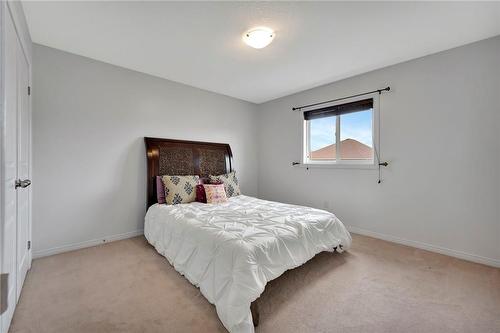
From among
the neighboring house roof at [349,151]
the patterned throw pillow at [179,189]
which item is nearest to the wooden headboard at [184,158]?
the patterned throw pillow at [179,189]

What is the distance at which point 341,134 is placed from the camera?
140 inches

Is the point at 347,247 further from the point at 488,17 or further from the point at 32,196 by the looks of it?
the point at 32,196

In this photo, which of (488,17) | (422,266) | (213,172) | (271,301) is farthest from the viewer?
(213,172)

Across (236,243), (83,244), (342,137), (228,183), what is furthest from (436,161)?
(83,244)

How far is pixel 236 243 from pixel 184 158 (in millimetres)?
2223

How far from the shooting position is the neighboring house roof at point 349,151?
3.28 metres

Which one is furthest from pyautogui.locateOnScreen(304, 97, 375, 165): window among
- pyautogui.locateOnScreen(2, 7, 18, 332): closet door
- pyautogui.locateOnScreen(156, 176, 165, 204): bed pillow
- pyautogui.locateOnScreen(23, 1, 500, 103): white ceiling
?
pyautogui.locateOnScreen(2, 7, 18, 332): closet door

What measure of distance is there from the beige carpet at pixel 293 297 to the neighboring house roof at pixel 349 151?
1484 mm

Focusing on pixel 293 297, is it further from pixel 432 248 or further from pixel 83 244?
pixel 83 244

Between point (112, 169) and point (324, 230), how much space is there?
278cm

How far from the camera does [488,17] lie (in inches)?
77.8

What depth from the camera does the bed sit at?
147 cm

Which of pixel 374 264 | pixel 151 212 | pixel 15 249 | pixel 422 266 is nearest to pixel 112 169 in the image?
pixel 151 212

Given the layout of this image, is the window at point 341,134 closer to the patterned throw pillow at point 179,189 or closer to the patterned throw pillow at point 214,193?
the patterned throw pillow at point 214,193
